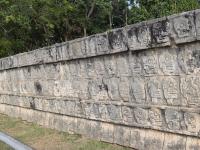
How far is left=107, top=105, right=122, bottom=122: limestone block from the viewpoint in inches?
319

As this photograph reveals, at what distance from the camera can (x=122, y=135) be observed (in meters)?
8.04

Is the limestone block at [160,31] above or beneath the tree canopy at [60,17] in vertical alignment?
beneath

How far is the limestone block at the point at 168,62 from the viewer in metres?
6.51

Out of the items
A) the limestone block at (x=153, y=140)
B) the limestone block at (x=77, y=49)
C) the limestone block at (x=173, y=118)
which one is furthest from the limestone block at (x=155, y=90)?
the limestone block at (x=77, y=49)

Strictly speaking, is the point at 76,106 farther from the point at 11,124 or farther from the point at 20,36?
the point at 20,36

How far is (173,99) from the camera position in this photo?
6.65 m

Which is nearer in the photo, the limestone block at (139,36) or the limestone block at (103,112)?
the limestone block at (139,36)

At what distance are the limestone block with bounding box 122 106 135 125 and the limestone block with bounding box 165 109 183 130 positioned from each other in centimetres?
100

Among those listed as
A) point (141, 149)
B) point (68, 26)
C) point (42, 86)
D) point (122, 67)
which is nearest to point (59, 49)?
point (42, 86)

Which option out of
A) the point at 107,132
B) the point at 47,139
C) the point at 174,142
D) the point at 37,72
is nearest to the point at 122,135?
the point at 107,132

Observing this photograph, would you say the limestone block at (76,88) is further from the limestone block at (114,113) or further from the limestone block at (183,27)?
the limestone block at (183,27)

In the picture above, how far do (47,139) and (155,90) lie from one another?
3848 millimetres

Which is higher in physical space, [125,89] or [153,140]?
[125,89]

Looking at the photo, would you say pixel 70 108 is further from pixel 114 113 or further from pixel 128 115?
pixel 128 115
